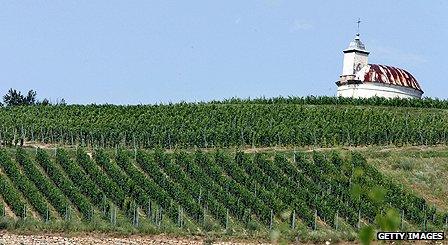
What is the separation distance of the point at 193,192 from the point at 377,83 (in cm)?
3563

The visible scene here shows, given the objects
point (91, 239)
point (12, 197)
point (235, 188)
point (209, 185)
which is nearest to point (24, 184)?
point (12, 197)

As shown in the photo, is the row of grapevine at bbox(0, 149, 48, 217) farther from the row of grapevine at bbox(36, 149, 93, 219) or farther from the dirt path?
the dirt path

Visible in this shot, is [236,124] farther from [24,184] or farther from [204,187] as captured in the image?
[24,184]

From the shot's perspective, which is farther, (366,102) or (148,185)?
(366,102)

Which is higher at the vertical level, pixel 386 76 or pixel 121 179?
pixel 386 76

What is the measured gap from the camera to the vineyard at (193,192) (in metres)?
35.4

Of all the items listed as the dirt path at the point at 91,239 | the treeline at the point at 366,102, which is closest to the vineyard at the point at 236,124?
the treeline at the point at 366,102

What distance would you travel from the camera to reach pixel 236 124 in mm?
55125

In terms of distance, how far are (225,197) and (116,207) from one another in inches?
160

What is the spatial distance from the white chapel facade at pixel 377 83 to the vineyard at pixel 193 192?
1063 inches

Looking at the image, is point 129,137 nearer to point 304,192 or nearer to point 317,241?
point 304,192

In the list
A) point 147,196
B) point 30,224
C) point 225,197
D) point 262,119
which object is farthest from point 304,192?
point 262,119

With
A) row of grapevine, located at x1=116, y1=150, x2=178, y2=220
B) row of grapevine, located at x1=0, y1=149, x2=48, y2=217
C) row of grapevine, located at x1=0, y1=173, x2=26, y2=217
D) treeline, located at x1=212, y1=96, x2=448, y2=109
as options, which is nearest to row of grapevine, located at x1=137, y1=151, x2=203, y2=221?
row of grapevine, located at x1=116, y1=150, x2=178, y2=220

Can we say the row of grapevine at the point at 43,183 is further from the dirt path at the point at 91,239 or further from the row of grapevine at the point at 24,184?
the dirt path at the point at 91,239
